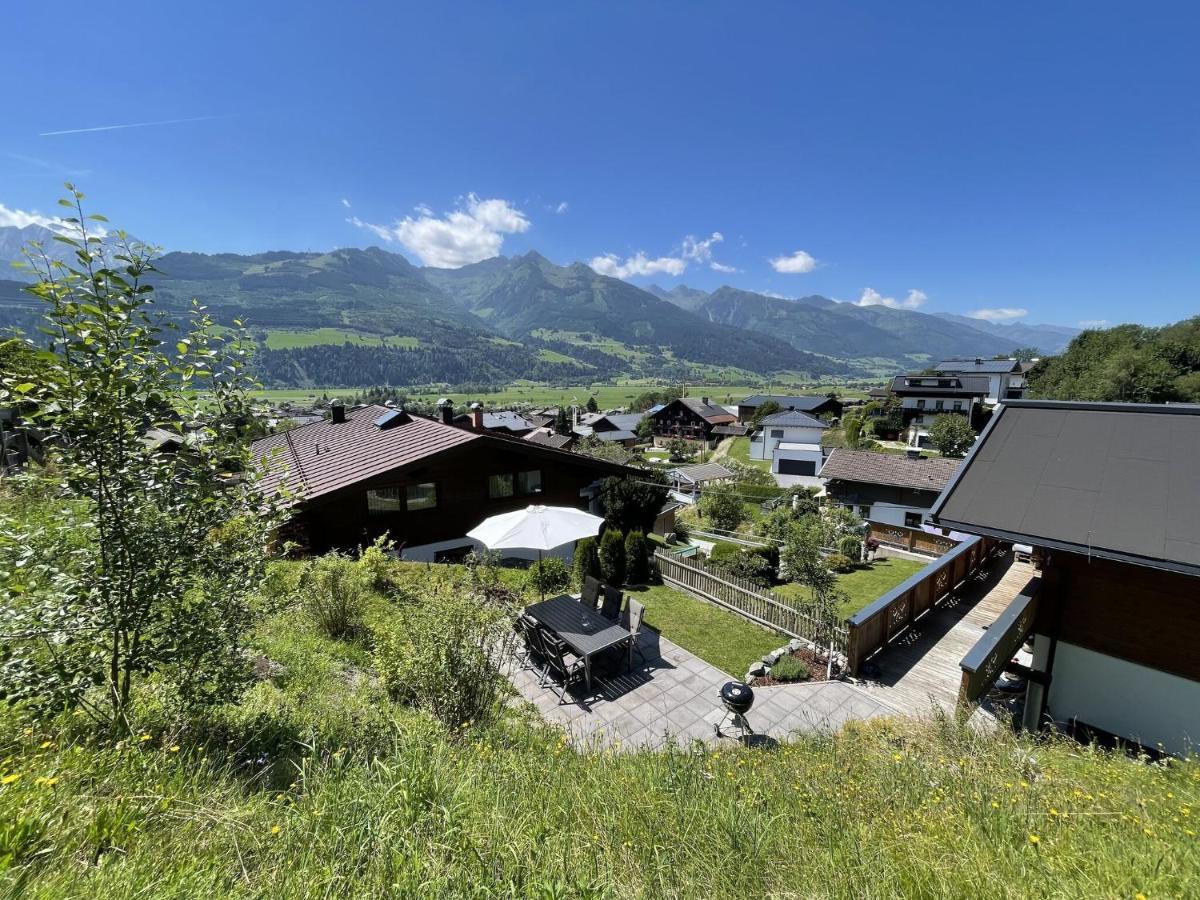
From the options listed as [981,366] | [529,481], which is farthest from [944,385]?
[529,481]

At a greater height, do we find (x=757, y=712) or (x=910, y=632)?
(x=910, y=632)

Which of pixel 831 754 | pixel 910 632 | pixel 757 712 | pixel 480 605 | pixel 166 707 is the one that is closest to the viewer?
pixel 166 707

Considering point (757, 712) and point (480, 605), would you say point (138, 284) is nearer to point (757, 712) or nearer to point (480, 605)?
point (480, 605)

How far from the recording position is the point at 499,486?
16.9 metres

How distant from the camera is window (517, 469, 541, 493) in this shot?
→ 1740 cm

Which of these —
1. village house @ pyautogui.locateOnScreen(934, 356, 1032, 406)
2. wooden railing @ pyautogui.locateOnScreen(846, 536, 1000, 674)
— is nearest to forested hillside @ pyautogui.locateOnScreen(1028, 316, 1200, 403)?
village house @ pyautogui.locateOnScreen(934, 356, 1032, 406)

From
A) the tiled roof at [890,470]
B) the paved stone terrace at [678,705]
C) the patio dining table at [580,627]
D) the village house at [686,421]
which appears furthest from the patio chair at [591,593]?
the village house at [686,421]

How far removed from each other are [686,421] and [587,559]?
75990 mm

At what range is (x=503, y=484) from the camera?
16984 millimetres

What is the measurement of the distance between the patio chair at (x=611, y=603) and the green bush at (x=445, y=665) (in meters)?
4.22

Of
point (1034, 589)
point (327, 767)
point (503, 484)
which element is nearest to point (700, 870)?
point (327, 767)

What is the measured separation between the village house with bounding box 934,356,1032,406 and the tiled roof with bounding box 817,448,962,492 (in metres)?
56.7

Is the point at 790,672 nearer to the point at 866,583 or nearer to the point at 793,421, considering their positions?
the point at 866,583

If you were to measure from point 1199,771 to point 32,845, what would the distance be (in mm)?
7703
